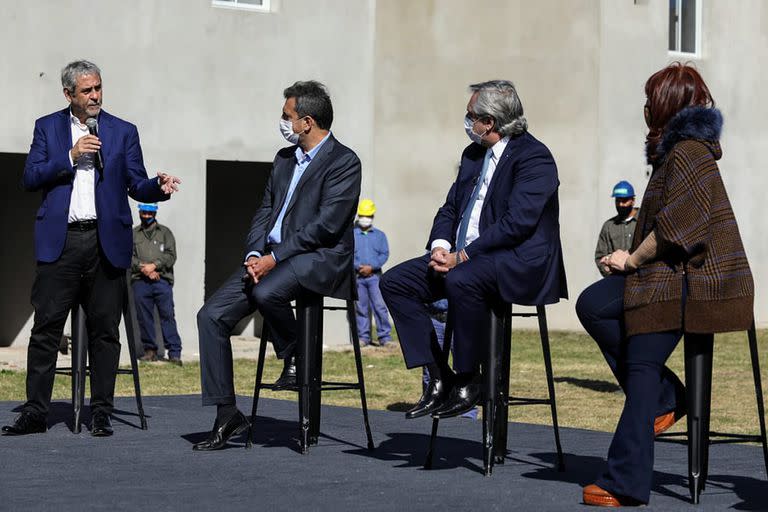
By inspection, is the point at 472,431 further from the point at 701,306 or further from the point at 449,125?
the point at 449,125

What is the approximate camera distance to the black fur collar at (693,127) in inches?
273

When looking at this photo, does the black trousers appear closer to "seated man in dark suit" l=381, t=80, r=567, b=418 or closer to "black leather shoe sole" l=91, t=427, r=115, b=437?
"black leather shoe sole" l=91, t=427, r=115, b=437

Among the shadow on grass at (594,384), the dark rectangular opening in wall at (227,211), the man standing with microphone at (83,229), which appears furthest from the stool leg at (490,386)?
the dark rectangular opening in wall at (227,211)

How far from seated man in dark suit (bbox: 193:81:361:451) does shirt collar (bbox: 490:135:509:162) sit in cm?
117

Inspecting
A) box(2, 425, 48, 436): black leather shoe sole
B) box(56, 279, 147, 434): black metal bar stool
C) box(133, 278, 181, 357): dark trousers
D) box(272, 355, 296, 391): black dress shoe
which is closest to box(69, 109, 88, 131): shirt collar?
box(56, 279, 147, 434): black metal bar stool

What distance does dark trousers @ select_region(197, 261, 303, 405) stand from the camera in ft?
28.7

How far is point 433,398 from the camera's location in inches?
302

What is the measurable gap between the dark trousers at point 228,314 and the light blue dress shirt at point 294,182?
26 cm

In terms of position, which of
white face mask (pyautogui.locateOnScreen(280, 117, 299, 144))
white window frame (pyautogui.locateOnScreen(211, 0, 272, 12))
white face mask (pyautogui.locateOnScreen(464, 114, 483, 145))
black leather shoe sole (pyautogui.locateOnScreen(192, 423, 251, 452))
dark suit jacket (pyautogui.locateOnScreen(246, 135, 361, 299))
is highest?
white window frame (pyautogui.locateOnScreen(211, 0, 272, 12))

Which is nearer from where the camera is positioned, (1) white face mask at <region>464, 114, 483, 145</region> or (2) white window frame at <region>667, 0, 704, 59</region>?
(1) white face mask at <region>464, 114, 483, 145</region>

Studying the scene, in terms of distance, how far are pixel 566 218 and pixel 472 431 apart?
14326 mm

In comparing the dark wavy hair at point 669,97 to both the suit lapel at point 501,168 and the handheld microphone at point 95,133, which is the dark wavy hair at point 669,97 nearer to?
the suit lapel at point 501,168

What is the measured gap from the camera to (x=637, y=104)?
2388cm

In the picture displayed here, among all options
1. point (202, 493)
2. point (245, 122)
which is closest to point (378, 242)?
point (245, 122)
